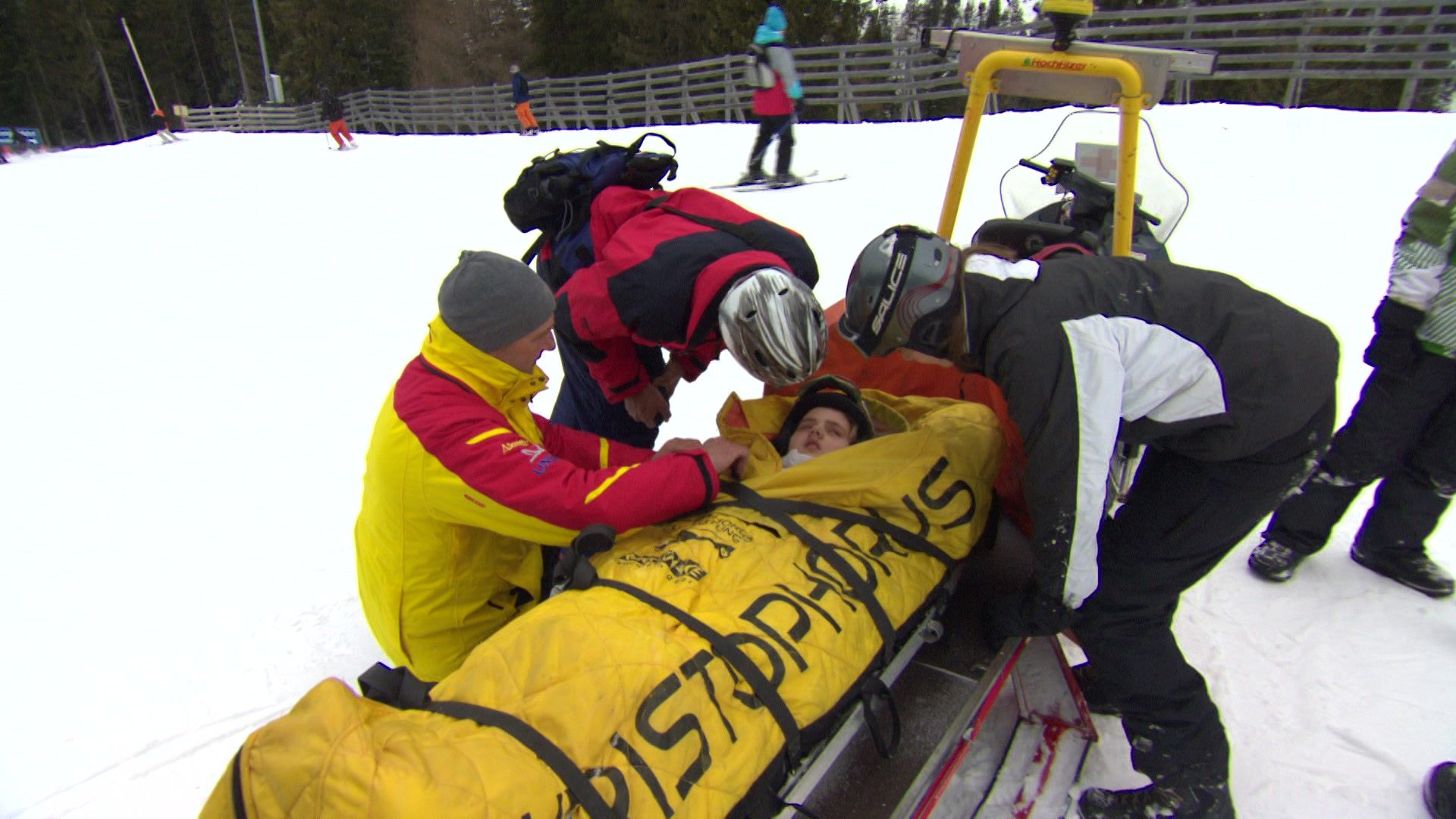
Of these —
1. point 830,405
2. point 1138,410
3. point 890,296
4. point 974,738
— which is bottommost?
point 974,738

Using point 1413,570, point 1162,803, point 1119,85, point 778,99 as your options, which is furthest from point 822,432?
point 778,99

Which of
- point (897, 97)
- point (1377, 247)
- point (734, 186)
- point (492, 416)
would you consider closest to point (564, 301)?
point (492, 416)

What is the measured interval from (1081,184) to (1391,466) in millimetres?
1476

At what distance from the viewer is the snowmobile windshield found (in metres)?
3.11

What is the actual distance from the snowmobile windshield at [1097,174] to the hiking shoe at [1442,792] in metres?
1.91

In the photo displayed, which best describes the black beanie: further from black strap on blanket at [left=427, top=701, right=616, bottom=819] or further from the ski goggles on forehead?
black strap on blanket at [left=427, top=701, right=616, bottom=819]

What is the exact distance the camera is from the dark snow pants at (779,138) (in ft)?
29.7

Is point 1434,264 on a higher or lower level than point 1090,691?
higher

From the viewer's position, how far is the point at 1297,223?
249 inches

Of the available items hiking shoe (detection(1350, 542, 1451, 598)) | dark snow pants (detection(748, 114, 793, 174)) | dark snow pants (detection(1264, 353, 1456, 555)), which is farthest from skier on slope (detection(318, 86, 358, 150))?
hiking shoe (detection(1350, 542, 1451, 598))

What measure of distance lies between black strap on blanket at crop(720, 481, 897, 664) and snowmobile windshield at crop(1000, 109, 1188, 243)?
6.47ft

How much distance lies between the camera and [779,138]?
9.35 meters

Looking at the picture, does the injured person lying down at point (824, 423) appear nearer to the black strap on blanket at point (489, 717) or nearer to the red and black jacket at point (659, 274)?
the red and black jacket at point (659, 274)

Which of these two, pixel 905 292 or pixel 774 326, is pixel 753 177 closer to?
pixel 774 326
